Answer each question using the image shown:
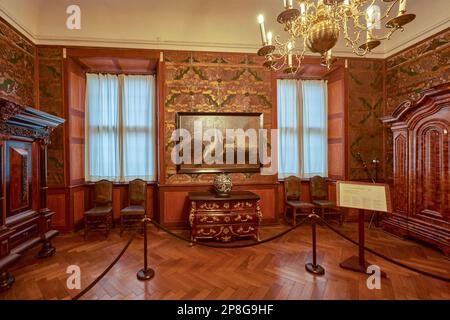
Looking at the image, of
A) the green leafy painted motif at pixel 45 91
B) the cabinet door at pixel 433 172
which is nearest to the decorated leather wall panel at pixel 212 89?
the green leafy painted motif at pixel 45 91

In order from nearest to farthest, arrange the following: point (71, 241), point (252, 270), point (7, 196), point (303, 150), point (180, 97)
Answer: point (7, 196), point (252, 270), point (71, 241), point (180, 97), point (303, 150)

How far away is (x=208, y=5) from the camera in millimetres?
4570

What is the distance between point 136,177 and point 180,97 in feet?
6.93

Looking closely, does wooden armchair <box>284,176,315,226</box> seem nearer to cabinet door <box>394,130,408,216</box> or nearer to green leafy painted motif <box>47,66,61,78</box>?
cabinet door <box>394,130,408,216</box>

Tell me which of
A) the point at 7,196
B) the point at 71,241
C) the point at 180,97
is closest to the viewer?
the point at 7,196

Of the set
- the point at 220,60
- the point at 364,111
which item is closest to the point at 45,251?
the point at 220,60

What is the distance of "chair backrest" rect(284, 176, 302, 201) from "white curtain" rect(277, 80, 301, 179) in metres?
0.33

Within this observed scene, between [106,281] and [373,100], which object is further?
[373,100]

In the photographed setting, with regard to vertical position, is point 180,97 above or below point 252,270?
above

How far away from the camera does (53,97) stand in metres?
4.68

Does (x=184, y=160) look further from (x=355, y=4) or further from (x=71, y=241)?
(x=355, y=4)

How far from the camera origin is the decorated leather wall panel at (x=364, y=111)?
17.6 ft

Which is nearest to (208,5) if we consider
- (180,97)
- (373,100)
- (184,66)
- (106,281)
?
(184,66)

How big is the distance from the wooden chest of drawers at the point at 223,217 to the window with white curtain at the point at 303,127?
1.96 meters
